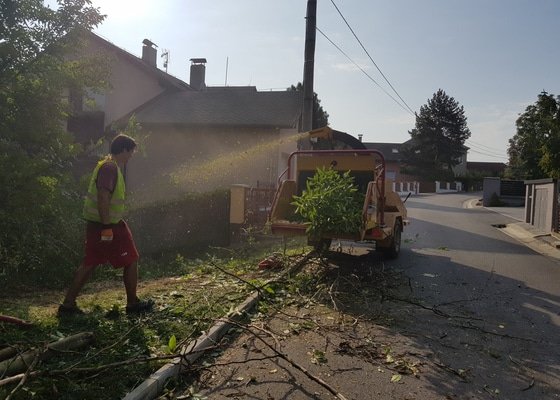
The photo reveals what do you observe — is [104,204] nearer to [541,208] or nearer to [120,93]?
[541,208]

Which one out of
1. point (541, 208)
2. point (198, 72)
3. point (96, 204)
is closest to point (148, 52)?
point (198, 72)

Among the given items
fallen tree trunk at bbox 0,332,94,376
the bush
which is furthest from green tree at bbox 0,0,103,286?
the bush

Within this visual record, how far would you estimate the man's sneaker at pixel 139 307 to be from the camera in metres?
4.88

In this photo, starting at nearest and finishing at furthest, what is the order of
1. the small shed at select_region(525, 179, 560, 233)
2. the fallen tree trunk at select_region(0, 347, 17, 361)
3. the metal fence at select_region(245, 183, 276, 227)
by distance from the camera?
the fallen tree trunk at select_region(0, 347, 17, 361) → the metal fence at select_region(245, 183, 276, 227) → the small shed at select_region(525, 179, 560, 233)

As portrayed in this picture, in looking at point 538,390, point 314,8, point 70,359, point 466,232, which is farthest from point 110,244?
point 466,232

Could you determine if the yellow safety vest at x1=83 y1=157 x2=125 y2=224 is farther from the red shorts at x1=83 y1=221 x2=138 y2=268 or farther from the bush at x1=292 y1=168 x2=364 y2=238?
the bush at x1=292 y1=168 x2=364 y2=238

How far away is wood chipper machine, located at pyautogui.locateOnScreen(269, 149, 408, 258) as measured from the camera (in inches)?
298

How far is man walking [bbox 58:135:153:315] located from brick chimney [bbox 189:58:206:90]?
958 inches

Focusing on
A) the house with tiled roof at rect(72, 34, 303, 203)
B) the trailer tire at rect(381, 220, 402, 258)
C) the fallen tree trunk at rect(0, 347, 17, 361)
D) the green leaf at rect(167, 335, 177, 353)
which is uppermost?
the house with tiled roof at rect(72, 34, 303, 203)

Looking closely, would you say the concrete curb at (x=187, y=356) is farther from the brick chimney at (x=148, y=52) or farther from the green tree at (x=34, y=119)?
the brick chimney at (x=148, y=52)

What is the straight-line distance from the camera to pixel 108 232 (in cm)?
463

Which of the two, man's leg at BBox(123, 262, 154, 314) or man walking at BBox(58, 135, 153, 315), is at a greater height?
man walking at BBox(58, 135, 153, 315)

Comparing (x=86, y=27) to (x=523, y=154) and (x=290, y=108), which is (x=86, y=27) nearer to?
(x=290, y=108)

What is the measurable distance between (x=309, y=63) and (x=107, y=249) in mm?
9466
